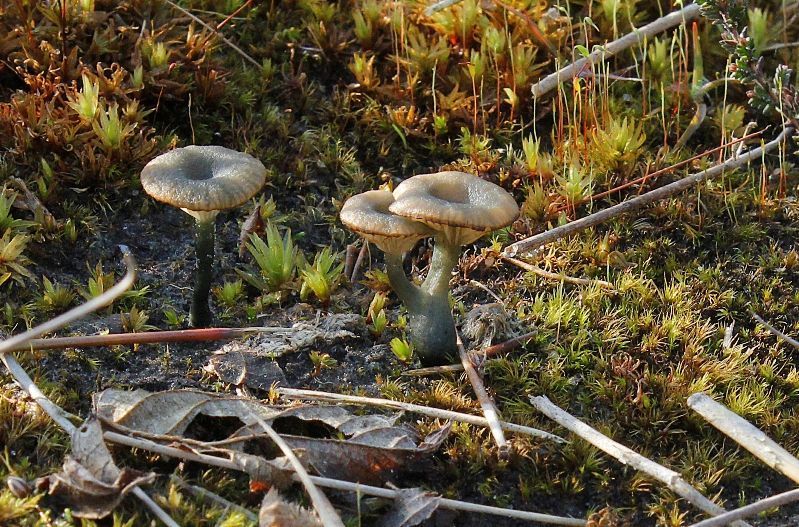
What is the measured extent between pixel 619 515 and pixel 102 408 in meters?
1.85

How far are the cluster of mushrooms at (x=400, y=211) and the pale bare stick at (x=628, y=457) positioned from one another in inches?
19.0

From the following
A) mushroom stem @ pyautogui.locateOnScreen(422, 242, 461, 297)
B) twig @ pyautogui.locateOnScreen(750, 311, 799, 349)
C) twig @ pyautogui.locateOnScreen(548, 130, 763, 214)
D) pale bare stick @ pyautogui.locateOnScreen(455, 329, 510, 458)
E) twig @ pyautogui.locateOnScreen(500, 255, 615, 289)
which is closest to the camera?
pale bare stick @ pyautogui.locateOnScreen(455, 329, 510, 458)

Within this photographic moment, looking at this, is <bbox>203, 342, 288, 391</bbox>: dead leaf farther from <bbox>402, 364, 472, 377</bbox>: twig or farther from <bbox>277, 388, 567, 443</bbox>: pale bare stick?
<bbox>402, 364, 472, 377</bbox>: twig

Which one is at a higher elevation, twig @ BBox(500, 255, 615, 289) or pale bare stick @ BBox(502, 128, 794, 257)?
pale bare stick @ BBox(502, 128, 794, 257)

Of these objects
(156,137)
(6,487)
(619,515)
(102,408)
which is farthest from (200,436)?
(156,137)

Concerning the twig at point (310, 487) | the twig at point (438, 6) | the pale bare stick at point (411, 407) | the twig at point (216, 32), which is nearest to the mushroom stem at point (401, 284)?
the pale bare stick at point (411, 407)

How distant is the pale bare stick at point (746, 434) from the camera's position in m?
3.00

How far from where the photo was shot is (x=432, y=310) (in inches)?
140

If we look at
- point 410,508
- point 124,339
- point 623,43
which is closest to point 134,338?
point 124,339

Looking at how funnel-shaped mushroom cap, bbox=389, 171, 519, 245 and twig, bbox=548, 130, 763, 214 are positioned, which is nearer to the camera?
funnel-shaped mushroom cap, bbox=389, 171, 519, 245

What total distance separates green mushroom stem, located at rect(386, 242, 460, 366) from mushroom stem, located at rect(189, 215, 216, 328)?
Answer: 733mm

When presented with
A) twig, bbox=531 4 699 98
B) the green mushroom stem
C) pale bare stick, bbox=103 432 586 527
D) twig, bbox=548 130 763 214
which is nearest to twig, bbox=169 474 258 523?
pale bare stick, bbox=103 432 586 527

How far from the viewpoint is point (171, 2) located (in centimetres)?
483

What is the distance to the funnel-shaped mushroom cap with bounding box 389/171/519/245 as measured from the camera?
307 cm
